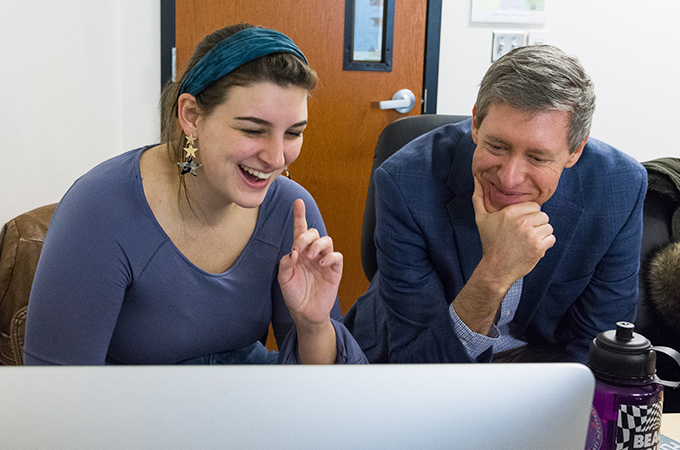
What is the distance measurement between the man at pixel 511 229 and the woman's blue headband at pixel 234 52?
34 centimetres

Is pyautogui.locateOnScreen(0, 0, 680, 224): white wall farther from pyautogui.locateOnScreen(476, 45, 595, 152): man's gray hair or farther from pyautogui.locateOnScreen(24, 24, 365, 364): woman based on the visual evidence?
pyautogui.locateOnScreen(476, 45, 595, 152): man's gray hair

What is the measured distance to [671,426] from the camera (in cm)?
73

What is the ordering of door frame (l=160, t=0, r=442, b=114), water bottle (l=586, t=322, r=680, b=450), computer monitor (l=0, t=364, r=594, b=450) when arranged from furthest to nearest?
door frame (l=160, t=0, r=442, b=114)
water bottle (l=586, t=322, r=680, b=450)
computer monitor (l=0, t=364, r=594, b=450)

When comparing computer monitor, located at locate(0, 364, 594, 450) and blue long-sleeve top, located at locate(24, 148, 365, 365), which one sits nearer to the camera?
computer monitor, located at locate(0, 364, 594, 450)

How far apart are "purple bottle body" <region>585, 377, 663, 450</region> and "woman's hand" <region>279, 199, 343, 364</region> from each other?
1.41 feet

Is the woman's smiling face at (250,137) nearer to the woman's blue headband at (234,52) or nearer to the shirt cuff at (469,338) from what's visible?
the woman's blue headband at (234,52)

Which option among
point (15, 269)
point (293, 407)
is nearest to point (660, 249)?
point (293, 407)

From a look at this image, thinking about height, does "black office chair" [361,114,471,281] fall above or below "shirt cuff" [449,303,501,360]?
above

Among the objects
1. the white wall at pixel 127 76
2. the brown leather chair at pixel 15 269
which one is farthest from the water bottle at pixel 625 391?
the white wall at pixel 127 76

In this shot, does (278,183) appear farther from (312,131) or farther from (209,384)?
(312,131)

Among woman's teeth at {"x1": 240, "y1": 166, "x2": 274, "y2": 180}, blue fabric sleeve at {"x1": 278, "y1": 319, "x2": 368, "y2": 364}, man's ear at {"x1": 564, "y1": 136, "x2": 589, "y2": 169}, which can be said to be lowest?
blue fabric sleeve at {"x1": 278, "y1": 319, "x2": 368, "y2": 364}

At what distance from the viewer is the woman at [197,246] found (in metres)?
0.95

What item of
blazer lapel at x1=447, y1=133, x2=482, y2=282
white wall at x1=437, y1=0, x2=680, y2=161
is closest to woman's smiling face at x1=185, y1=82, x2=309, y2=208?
blazer lapel at x1=447, y1=133, x2=482, y2=282

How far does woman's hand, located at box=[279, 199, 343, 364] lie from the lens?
2.93 feet
